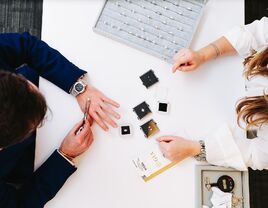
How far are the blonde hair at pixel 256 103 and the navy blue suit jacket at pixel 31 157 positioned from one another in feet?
1.76

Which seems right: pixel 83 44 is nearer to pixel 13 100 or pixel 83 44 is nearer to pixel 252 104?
pixel 13 100

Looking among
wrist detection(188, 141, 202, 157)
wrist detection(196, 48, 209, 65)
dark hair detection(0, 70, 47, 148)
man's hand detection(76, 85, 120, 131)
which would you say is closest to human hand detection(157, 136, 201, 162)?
wrist detection(188, 141, 202, 157)

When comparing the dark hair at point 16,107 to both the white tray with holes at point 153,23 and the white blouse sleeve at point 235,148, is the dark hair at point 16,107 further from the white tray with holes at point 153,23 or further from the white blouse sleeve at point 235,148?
the white blouse sleeve at point 235,148

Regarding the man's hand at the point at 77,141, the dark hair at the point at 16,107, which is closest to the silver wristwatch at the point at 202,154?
the man's hand at the point at 77,141

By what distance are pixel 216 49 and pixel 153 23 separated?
229 mm

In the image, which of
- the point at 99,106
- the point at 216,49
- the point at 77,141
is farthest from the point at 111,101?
the point at 216,49

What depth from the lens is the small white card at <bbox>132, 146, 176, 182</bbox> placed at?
1.11 m

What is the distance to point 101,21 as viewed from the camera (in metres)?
1.14

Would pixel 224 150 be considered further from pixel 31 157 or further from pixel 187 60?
pixel 31 157

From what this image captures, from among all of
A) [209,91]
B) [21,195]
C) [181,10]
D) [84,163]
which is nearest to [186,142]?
[209,91]

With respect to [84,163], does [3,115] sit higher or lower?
higher

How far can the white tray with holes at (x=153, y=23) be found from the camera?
1.14m

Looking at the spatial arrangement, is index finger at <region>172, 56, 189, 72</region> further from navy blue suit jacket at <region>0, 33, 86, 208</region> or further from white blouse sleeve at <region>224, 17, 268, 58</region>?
navy blue suit jacket at <region>0, 33, 86, 208</region>

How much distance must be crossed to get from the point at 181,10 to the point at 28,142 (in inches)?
26.0
